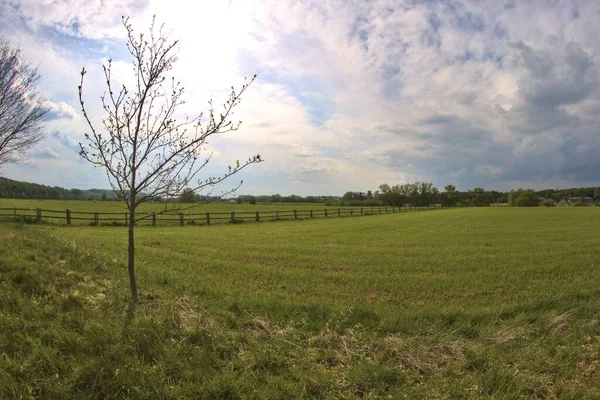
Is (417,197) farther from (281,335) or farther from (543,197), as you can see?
(281,335)

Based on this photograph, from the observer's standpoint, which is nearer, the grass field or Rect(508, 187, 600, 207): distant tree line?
the grass field

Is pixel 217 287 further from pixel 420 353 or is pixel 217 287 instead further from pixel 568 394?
pixel 568 394

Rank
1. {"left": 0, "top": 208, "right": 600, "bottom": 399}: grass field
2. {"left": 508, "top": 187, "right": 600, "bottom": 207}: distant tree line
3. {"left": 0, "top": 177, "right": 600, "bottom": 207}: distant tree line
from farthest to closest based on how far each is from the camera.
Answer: {"left": 508, "top": 187, "right": 600, "bottom": 207}: distant tree line < {"left": 0, "top": 177, "right": 600, "bottom": 207}: distant tree line < {"left": 0, "top": 208, "right": 600, "bottom": 399}: grass field

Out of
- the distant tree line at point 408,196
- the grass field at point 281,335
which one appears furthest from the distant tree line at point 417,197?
the grass field at point 281,335

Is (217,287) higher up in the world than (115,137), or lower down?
lower down

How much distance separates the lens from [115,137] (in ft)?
15.9

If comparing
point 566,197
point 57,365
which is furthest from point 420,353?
point 566,197

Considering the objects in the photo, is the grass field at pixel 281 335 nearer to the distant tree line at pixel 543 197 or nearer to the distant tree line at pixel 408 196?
the distant tree line at pixel 408 196

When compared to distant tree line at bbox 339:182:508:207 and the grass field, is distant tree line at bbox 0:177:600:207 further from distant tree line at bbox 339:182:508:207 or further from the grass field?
the grass field

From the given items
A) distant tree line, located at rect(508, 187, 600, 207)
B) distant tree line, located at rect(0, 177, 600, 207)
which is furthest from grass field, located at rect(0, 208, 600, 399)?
distant tree line, located at rect(508, 187, 600, 207)

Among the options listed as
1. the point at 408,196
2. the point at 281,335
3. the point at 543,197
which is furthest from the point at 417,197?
the point at 281,335

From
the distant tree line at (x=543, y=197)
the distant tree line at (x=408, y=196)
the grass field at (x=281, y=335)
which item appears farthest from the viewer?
the distant tree line at (x=543, y=197)

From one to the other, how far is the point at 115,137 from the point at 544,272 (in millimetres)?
12542

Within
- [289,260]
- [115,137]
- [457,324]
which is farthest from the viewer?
[289,260]
